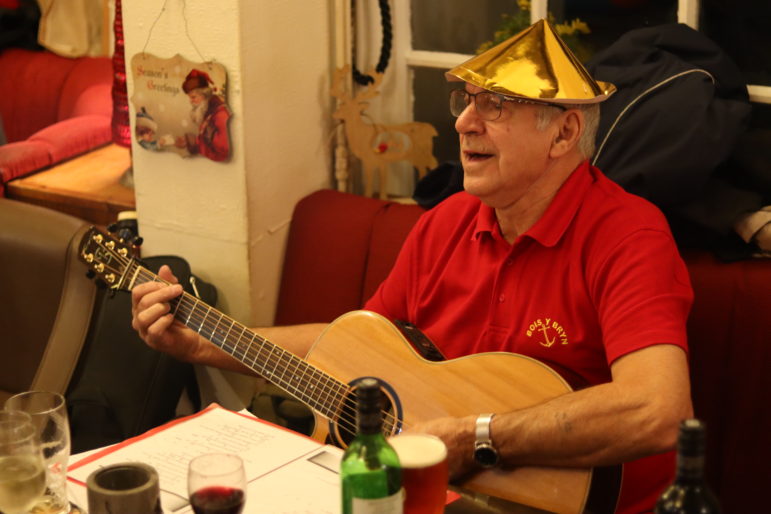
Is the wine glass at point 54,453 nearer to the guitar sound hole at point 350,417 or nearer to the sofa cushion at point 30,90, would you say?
the guitar sound hole at point 350,417

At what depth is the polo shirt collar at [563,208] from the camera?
5.99ft

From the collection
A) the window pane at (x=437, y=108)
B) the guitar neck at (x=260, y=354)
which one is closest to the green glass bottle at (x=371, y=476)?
the guitar neck at (x=260, y=354)

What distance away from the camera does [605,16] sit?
2.41 m

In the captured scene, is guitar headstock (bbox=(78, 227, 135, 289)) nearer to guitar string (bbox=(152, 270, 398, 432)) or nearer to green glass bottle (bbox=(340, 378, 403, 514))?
guitar string (bbox=(152, 270, 398, 432))

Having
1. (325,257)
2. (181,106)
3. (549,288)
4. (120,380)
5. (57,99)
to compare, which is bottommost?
(120,380)

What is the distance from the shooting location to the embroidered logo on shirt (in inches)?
71.0

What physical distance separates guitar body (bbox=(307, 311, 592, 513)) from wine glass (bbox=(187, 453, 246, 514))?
22.8 inches

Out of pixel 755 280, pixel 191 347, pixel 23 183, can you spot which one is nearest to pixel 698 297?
pixel 755 280

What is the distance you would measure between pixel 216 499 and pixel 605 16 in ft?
5.53

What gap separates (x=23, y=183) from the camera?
3.12 m

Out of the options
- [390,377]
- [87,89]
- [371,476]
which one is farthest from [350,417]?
[87,89]

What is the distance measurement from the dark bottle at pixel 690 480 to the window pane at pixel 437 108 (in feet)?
5.85

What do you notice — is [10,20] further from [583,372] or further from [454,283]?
[583,372]

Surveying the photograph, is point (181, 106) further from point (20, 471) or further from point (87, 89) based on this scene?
point (87, 89)
